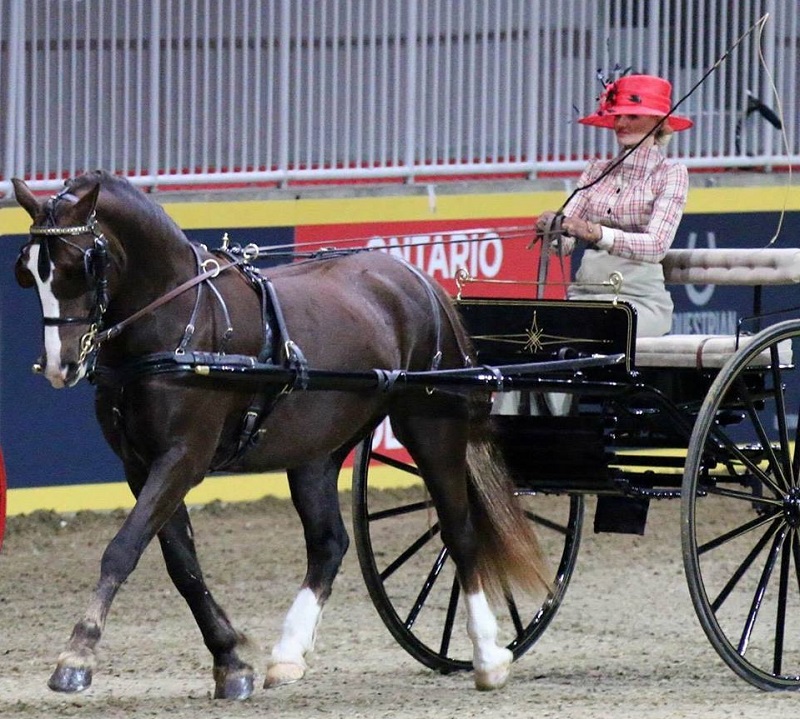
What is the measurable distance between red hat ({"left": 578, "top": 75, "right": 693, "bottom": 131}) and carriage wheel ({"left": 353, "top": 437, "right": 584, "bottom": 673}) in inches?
55.4

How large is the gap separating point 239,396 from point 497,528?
49.5 inches

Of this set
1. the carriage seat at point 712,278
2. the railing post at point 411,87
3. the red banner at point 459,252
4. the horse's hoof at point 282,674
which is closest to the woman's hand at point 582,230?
the carriage seat at point 712,278

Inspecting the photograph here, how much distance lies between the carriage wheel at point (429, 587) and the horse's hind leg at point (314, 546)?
18 centimetres

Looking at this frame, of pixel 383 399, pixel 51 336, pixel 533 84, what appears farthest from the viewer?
pixel 533 84

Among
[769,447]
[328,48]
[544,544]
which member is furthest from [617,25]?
[769,447]

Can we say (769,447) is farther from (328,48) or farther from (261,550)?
(328,48)

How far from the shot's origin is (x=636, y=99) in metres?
6.98

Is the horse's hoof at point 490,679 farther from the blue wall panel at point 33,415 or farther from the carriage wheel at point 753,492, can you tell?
the blue wall panel at point 33,415

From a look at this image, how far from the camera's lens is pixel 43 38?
916 cm

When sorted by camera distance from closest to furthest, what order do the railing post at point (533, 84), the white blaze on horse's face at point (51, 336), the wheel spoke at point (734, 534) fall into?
the white blaze on horse's face at point (51, 336), the wheel spoke at point (734, 534), the railing post at point (533, 84)

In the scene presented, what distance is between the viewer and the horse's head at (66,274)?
529 cm

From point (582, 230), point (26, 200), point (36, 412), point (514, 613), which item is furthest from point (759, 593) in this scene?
point (36, 412)

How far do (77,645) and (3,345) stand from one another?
384cm

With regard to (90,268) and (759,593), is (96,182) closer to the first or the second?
(90,268)
